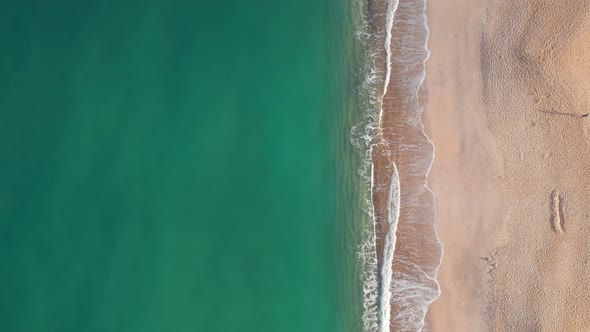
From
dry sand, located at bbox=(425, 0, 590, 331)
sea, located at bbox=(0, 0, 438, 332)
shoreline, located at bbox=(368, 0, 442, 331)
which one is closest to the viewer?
dry sand, located at bbox=(425, 0, 590, 331)

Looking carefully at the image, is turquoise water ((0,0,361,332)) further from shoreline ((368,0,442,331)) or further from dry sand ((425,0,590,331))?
dry sand ((425,0,590,331))

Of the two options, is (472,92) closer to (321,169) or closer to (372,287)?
(321,169)

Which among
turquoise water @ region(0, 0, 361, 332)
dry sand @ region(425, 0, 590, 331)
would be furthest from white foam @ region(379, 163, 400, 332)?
dry sand @ region(425, 0, 590, 331)

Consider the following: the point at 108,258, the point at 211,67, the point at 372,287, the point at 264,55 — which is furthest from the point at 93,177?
the point at 372,287

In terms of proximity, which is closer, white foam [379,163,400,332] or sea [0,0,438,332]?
white foam [379,163,400,332]

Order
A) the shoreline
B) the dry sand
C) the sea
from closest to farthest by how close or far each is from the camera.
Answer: the dry sand → the shoreline → the sea

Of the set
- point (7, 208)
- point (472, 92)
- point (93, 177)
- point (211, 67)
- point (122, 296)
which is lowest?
point (122, 296)
